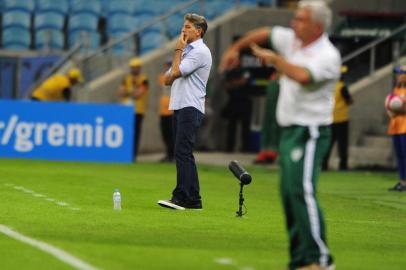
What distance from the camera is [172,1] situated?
31.1 meters

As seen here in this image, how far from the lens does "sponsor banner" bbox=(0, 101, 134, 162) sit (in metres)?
25.1

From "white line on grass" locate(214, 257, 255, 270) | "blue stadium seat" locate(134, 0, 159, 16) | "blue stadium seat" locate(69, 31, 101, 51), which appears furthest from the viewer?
"blue stadium seat" locate(134, 0, 159, 16)

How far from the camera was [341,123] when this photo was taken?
25.4 metres

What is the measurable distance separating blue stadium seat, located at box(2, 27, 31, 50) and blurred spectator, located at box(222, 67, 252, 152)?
4756 mm

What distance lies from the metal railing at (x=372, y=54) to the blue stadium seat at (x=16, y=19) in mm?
7428

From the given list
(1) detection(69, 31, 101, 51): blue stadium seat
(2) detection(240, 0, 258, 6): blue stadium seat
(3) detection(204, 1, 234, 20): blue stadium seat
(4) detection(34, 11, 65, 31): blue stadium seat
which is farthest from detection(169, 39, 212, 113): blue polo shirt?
(2) detection(240, 0, 258, 6): blue stadium seat

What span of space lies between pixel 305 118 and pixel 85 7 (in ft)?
68.5

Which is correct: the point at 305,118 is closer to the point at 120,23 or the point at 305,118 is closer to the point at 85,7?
the point at 85,7

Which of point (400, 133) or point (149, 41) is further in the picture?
point (149, 41)

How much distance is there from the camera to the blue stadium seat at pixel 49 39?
29.3 meters

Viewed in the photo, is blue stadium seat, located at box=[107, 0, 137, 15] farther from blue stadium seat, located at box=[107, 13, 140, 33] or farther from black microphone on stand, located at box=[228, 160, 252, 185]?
black microphone on stand, located at box=[228, 160, 252, 185]

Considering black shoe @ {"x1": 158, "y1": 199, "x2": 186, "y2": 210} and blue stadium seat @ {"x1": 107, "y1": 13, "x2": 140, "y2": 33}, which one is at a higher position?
blue stadium seat @ {"x1": 107, "y1": 13, "x2": 140, "y2": 33}

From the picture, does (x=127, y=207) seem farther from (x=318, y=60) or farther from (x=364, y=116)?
(x=364, y=116)

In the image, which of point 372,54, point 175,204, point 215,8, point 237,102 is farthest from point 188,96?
point 215,8
